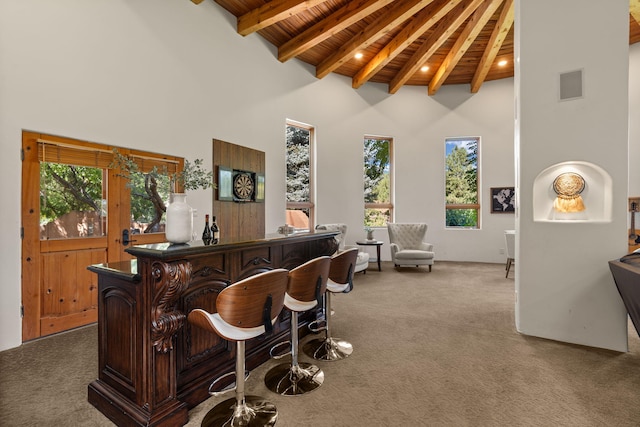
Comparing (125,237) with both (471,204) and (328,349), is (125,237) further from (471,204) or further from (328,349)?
(471,204)

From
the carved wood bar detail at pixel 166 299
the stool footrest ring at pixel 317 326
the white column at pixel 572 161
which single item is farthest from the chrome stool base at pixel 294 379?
the white column at pixel 572 161

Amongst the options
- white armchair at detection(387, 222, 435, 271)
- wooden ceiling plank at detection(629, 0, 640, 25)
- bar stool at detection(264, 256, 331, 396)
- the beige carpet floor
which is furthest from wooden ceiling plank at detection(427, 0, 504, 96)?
bar stool at detection(264, 256, 331, 396)

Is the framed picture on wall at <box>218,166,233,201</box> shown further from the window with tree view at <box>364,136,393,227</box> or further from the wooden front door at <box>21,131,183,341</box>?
the window with tree view at <box>364,136,393,227</box>

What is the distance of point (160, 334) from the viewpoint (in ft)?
5.83

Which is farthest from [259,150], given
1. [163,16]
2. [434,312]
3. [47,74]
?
[434,312]

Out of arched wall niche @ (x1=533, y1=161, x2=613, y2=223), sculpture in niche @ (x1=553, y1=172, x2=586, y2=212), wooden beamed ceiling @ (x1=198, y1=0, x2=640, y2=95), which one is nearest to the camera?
arched wall niche @ (x1=533, y1=161, x2=613, y2=223)

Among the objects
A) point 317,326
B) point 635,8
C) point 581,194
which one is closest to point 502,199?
point 635,8

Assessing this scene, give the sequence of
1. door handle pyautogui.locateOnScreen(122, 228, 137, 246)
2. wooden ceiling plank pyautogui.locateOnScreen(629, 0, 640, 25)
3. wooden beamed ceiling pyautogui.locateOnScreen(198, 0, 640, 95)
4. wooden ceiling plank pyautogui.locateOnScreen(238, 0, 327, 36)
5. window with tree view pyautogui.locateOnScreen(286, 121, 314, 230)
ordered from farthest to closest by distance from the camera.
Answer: window with tree view pyautogui.locateOnScreen(286, 121, 314, 230), wooden beamed ceiling pyautogui.locateOnScreen(198, 0, 640, 95), wooden ceiling plank pyautogui.locateOnScreen(629, 0, 640, 25), wooden ceiling plank pyautogui.locateOnScreen(238, 0, 327, 36), door handle pyautogui.locateOnScreen(122, 228, 137, 246)

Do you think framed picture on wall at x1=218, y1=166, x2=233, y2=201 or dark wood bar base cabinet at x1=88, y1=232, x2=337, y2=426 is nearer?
dark wood bar base cabinet at x1=88, y1=232, x2=337, y2=426

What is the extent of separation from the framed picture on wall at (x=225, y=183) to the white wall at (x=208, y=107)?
302 millimetres

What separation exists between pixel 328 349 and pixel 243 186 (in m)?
3.38

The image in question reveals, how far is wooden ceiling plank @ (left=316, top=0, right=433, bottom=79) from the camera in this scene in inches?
185

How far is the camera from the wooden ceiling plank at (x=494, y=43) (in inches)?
191

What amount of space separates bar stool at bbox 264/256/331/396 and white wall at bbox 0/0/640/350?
8.61 ft
